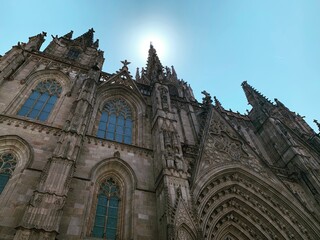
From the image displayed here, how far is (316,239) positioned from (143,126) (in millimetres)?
9902

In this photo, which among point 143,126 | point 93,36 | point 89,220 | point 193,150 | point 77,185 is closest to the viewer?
point 89,220

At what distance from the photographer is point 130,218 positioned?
28.8 ft

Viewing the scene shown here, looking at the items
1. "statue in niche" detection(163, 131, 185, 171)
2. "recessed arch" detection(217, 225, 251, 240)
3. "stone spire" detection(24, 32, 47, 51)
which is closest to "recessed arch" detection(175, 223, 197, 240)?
"statue in niche" detection(163, 131, 185, 171)

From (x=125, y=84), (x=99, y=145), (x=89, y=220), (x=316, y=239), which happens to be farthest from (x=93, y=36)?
(x=316, y=239)

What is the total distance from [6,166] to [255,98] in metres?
19.6

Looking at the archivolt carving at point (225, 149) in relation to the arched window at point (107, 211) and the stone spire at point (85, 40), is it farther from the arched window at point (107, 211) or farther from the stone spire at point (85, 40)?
the stone spire at point (85, 40)

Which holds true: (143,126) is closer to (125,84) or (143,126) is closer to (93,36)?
(125,84)

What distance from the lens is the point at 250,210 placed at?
39.0 feet

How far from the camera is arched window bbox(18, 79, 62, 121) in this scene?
38.2ft

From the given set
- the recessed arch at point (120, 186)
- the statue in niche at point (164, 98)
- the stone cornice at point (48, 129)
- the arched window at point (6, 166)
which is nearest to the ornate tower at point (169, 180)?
the statue in niche at point (164, 98)

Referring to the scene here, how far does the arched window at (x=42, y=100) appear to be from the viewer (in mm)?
11648

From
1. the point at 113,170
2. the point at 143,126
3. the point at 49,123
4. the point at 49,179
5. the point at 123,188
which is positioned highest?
the point at 143,126

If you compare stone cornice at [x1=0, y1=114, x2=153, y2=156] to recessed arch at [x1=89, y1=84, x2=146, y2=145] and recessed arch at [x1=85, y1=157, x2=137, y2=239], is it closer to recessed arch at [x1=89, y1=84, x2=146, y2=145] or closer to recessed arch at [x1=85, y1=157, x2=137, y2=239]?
recessed arch at [x1=89, y1=84, x2=146, y2=145]

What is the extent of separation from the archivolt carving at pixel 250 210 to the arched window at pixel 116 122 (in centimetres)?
482
